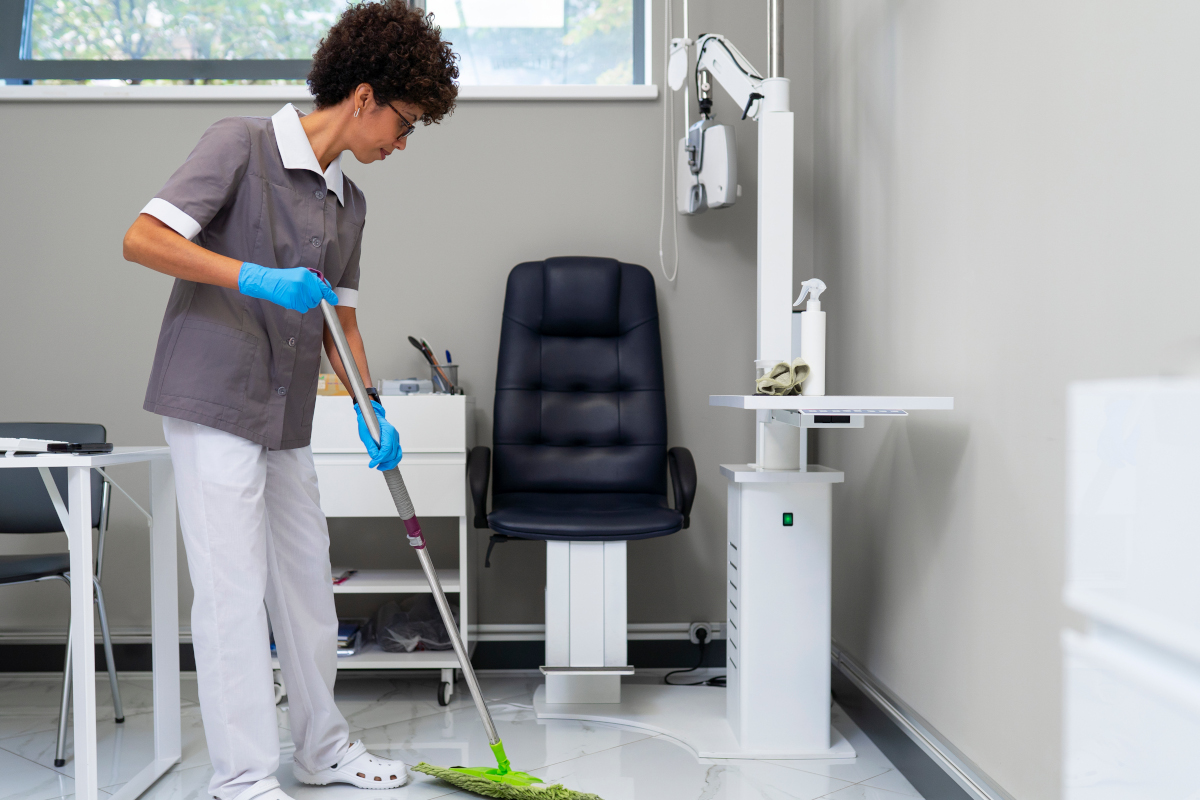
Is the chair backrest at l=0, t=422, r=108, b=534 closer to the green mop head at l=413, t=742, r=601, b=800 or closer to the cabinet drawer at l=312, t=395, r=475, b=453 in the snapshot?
the cabinet drawer at l=312, t=395, r=475, b=453

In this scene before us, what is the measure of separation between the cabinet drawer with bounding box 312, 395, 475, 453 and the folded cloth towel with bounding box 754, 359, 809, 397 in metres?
0.87

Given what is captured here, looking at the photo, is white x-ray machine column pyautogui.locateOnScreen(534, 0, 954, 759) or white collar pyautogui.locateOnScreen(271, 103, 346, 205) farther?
white x-ray machine column pyautogui.locateOnScreen(534, 0, 954, 759)

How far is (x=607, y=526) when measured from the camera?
203 cm

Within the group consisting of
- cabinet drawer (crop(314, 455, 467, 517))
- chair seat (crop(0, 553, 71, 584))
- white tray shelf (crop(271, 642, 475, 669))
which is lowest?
white tray shelf (crop(271, 642, 475, 669))

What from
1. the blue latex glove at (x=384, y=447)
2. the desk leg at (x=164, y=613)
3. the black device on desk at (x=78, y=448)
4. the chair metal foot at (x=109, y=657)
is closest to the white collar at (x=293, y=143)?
the blue latex glove at (x=384, y=447)

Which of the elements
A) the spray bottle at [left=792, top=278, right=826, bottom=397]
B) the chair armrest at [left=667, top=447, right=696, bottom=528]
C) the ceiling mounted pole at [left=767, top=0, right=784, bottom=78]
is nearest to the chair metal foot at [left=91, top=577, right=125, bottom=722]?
the chair armrest at [left=667, top=447, right=696, bottom=528]

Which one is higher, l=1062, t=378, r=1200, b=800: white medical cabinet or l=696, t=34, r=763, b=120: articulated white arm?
l=696, t=34, r=763, b=120: articulated white arm

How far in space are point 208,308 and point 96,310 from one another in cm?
138

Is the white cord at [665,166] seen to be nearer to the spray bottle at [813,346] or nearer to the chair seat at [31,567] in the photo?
the spray bottle at [813,346]

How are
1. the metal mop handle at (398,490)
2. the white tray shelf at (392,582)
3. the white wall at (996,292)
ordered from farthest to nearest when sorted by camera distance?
1. the white tray shelf at (392,582)
2. the metal mop handle at (398,490)
3. the white wall at (996,292)

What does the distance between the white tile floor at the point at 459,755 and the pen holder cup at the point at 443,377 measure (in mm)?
847

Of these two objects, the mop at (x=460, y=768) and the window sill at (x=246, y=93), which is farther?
the window sill at (x=246, y=93)

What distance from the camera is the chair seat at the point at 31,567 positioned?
1877mm

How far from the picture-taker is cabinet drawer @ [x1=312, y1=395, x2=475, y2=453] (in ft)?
7.29
